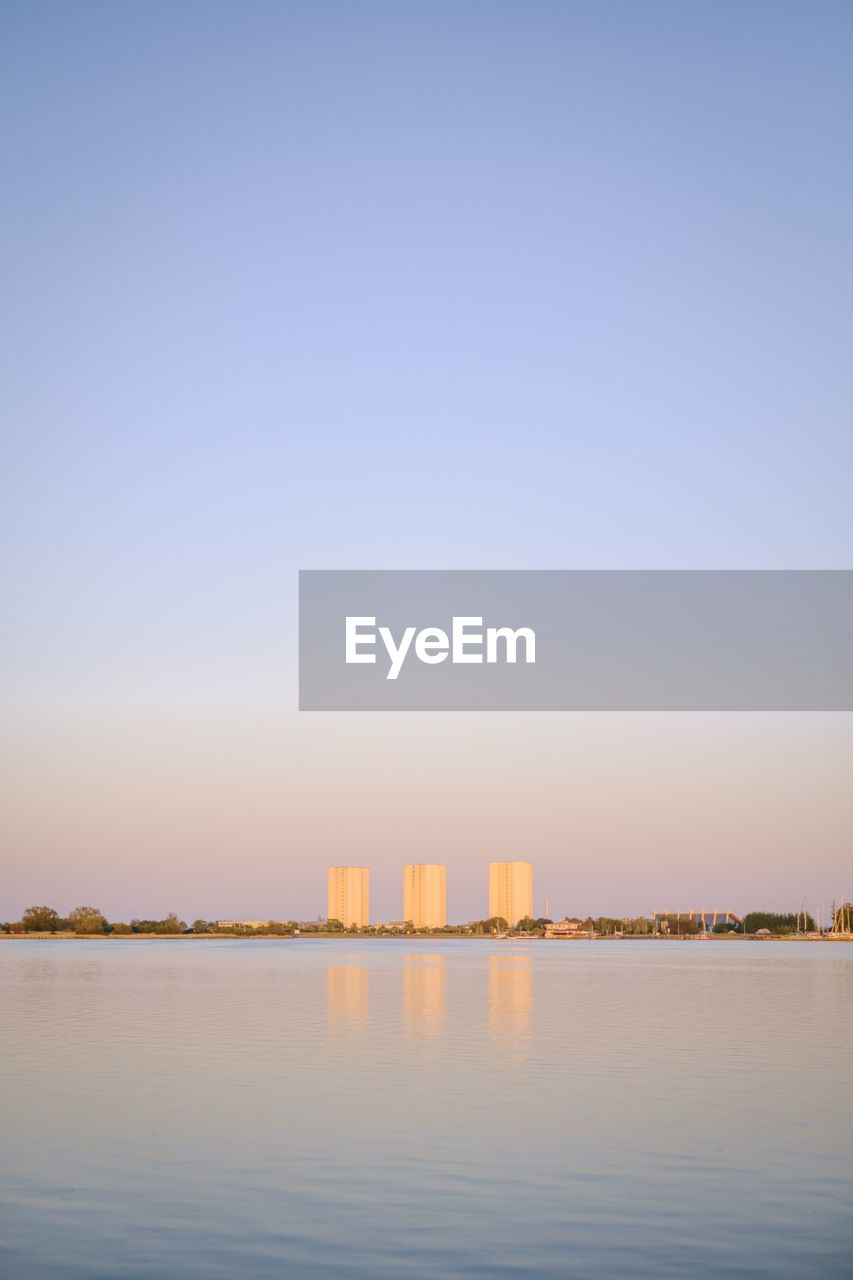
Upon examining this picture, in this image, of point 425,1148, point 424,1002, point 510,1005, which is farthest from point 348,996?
point 425,1148

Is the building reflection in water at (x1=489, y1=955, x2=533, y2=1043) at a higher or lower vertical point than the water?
lower

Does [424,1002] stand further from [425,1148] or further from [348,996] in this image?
[425,1148]

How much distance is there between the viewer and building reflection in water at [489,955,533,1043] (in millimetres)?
41312

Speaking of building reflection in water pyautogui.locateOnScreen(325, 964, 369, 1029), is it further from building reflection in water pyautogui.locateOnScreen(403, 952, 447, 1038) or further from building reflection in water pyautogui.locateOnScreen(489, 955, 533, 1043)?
building reflection in water pyautogui.locateOnScreen(489, 955, 533, 1043)

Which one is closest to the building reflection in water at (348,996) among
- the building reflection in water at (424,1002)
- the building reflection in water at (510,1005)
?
the building reflection in water at (424,1002)

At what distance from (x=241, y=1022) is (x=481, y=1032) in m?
9.74

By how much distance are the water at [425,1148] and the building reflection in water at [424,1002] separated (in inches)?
19.6

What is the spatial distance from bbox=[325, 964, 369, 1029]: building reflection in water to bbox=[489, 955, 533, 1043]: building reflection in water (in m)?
5.15

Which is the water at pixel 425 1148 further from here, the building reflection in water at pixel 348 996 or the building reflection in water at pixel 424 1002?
the building reflection in water at pixel 348 996

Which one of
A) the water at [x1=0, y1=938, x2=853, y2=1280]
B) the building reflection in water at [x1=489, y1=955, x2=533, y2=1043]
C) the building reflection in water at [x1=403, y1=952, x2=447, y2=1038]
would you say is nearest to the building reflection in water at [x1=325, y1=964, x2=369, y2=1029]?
the water at [x1=0, y1=938, x2=853, y2=1280]

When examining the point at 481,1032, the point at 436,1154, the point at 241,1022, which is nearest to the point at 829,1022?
the point at 481,1032

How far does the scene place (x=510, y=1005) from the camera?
179ft

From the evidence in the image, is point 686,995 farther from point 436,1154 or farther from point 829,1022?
point 436,1154

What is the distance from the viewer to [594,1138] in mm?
A: 22250
